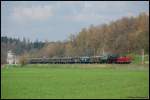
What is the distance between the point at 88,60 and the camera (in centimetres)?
5691

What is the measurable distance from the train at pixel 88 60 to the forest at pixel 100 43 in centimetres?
312

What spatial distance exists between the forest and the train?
3121mm

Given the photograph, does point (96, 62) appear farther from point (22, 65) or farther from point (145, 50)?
point (22, 65)

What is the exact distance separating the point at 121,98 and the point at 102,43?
5336cm

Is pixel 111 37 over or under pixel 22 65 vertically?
over

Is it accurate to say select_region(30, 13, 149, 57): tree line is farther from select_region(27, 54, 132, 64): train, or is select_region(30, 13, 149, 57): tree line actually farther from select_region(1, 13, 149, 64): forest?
select_region(27, 54, 132, 64): train

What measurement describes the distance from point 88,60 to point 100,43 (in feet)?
29.2

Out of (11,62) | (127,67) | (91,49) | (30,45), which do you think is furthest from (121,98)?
(30,45)

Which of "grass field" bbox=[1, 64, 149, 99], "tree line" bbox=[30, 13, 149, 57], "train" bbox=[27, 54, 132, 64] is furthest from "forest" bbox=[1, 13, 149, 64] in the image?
"grass field" bbox=[1, 64, 149, 99]

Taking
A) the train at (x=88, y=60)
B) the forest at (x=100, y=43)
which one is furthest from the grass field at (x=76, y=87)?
the forest at (x=100, y=43)

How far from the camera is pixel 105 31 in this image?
2655 inches

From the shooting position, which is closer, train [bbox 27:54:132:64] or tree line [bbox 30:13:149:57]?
train [bbox 27:54:132:64]

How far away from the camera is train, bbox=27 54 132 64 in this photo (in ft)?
169

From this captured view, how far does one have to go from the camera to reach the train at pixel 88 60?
51.4 meters
